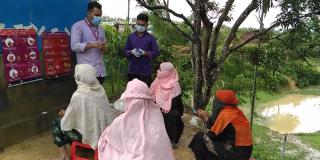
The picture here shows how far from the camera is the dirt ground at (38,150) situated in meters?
4.11

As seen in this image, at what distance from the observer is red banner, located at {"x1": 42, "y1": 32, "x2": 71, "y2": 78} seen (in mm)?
4512

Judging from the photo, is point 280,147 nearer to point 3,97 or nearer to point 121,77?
point 121,77

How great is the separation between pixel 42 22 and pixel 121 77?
2915 mm

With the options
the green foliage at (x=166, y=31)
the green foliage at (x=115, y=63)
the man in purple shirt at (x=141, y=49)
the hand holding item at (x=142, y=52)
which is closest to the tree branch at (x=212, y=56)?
the man in purple shirt at (x=141, y=49)

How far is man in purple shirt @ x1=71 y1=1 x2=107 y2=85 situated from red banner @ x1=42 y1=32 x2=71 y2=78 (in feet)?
1.11

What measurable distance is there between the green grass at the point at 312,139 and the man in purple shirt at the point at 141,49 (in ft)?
25.8

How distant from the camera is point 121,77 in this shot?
23.6 feet

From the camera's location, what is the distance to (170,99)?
4.50 metres

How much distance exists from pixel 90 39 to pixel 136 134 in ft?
6.27

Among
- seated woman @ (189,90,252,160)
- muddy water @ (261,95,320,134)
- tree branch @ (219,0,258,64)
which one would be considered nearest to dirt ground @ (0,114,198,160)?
seated woman @ (189,90,252,160)

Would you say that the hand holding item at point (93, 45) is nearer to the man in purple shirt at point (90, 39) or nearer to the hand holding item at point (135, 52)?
the man in purple shirt at point (90, 39)

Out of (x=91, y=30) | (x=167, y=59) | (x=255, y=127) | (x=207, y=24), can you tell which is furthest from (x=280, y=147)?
(x=91, y=30)

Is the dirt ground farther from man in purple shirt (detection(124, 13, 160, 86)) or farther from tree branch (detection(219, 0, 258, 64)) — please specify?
tree branch (detection(219, 0, 258, 64))

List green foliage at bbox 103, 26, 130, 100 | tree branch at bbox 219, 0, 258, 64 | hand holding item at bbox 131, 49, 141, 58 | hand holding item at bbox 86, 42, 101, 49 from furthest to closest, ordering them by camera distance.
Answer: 1. green foliage at bbox 103, 26, 130, 100
2. tree branch at bbox 219, 0, 258, 64
3. hand holding item at bbox 131, 49, 141, 58
4. hand holding item at bbox 86, 42, 101, 49
